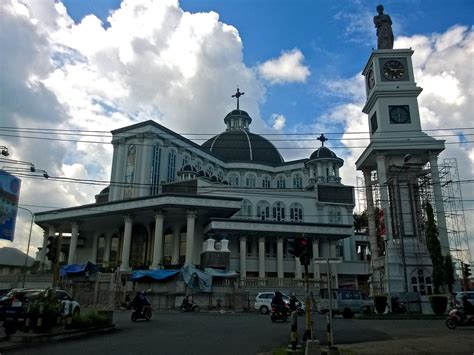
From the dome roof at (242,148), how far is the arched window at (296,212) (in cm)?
1240

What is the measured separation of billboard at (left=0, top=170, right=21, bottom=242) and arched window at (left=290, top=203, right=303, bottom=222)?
3117cm

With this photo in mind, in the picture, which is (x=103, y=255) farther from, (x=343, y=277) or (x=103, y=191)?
(x=343, y=277)

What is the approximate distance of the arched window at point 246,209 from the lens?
171 ft

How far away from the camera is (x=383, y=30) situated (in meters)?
43.4

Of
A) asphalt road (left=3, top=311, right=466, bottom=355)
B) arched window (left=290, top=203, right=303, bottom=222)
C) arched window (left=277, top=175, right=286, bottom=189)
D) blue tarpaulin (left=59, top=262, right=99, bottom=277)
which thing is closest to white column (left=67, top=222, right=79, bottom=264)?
blue tarpaulin (left=59, top=262, right=99, bottom=277)

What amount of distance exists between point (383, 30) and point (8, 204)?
3904 cm

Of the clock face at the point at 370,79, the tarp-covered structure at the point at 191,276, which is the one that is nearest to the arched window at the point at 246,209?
the clock face at the point at 370,79

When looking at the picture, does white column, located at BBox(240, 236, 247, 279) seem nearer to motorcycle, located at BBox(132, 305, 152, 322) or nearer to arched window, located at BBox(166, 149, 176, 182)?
arched window, located at BBox(166, 149, 176, 182)

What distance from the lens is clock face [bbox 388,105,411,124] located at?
1574 inches

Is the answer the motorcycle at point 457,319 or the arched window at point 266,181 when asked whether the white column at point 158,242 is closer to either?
the arched window at point 266,181

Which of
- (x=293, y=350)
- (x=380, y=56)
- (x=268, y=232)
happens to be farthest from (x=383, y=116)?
(x=293, y=350)

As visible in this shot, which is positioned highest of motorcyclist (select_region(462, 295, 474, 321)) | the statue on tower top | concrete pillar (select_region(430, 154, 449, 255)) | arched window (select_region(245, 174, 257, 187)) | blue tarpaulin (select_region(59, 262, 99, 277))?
the statue on tower top

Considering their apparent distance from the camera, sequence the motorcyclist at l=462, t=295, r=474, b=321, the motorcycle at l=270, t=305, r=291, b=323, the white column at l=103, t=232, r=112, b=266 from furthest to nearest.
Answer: the white column at l=103, t=232, r=112, b=266 < the motorcycle at l=270, t=305, r=291, b=323 < the motorcyclist at l=462, t=295, r=474, b=321

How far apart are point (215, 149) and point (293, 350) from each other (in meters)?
57.5
